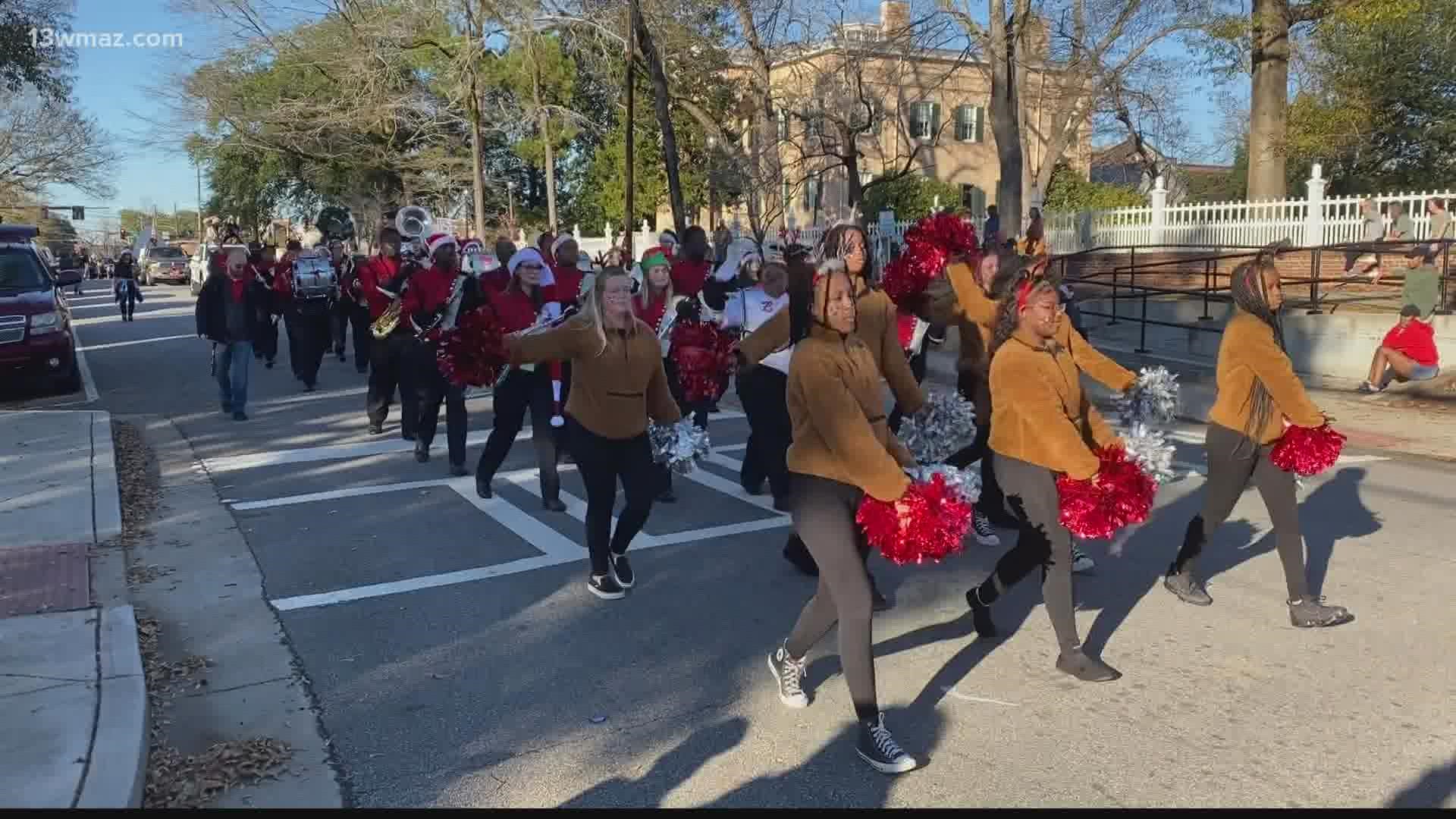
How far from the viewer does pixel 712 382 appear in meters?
6.88

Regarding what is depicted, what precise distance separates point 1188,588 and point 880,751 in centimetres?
262

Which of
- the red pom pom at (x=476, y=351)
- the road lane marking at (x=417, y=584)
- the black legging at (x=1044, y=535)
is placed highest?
the red pom pom at (x=476, y=351)

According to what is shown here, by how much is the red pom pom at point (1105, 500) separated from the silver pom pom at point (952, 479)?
60 centimetres

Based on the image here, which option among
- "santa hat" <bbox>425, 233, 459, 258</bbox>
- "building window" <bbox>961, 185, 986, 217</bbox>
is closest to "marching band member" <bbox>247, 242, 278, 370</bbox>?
"santa hat" <bbox>425, 233, 459, 258</bbox>

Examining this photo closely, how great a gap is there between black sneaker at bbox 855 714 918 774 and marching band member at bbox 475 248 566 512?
4.45 metres

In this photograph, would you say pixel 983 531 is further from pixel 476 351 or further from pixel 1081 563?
pixel 476 351

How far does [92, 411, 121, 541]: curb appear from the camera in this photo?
7.56 meters

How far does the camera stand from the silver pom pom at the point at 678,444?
21.5 ft

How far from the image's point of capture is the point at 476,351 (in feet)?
22.1

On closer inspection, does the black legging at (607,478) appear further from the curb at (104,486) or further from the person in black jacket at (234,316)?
the person in black jacket at (234,316)

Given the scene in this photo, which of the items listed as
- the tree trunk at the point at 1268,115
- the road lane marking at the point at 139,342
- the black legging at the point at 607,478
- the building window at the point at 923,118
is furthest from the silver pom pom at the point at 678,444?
the building window at the point at 923,118

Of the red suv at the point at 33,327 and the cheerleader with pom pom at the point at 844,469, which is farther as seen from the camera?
the red suv at the point at 33,327

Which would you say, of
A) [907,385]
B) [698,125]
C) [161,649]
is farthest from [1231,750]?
[698,125]

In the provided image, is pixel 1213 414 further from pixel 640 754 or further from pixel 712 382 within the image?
pixel 640 754
